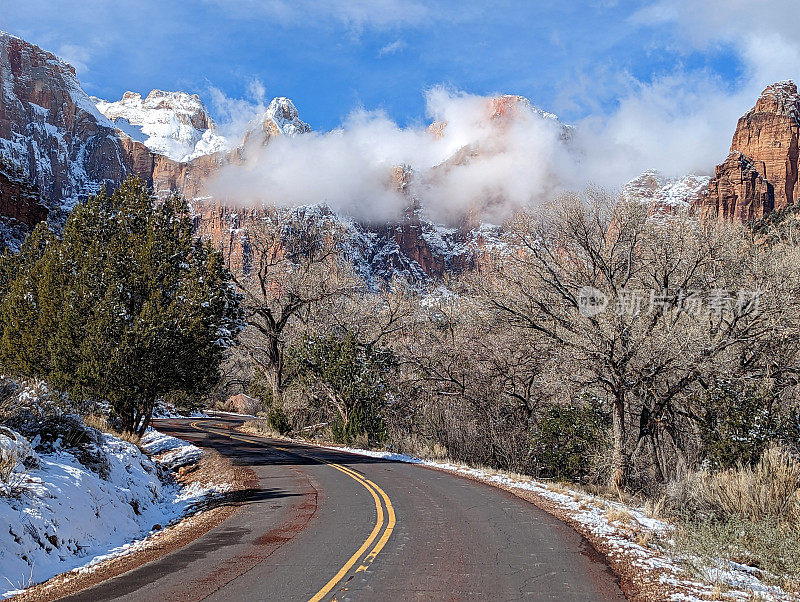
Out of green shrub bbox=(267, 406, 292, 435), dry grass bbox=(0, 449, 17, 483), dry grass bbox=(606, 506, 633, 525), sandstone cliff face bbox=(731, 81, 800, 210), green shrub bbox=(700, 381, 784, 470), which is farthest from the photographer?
sandstone cliff face bbox=(731, 81, 800, 210)

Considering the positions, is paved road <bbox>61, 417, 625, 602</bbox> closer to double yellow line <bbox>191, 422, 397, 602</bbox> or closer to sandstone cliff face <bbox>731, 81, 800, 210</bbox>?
double yellow line <bbox>191, 422, 397, 602</bbox>

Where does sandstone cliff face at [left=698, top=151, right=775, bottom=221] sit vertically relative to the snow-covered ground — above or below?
above

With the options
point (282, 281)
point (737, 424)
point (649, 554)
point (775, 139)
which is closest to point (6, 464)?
point (649, 554)

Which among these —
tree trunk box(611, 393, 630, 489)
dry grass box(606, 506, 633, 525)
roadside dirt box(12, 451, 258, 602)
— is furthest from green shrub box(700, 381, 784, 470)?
roadside dirt box(12, 451, 258, 602)

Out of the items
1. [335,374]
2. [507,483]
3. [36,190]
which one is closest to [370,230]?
[36,190]

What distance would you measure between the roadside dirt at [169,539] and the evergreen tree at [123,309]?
3.29 m

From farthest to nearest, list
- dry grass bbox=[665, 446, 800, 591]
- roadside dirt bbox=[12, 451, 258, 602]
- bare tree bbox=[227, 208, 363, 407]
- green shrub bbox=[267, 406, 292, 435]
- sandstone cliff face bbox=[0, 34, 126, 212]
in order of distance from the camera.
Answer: sandstone cliff face bbox=[0, 34, 126, 212] < bare tree bbox=[227, 208, 363, 407] < green shrub bbox=[267, 406, 292, 435] < dry grass bbox=[665, 446, 800, 591] < roadside dirt bbox=[12, 451, 258, 602]

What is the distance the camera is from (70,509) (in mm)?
9383

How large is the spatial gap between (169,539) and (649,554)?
24.6ft

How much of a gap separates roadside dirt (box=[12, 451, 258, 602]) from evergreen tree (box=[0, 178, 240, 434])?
3.29 m

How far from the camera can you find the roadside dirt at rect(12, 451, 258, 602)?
7.07m

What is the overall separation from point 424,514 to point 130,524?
5478mm

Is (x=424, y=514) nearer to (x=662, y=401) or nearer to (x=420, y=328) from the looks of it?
(x=662, y=401)
